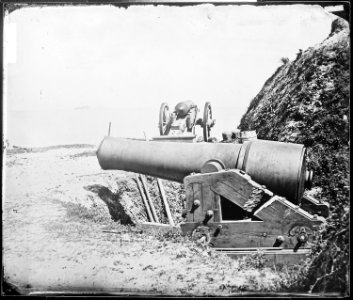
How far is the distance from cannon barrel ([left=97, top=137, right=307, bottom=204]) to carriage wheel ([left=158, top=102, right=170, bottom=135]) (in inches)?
16.2

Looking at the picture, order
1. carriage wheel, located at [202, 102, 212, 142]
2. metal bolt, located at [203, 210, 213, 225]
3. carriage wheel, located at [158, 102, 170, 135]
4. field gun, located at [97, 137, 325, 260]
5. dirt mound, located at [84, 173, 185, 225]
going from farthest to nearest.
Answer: dirt mound, located at [84, 173, 185, 225]
carriage wheel, located at [158, 102, 170, 135]
carriage wheel, located at [202, 102, 212, 142]
metal bolt, located at [203, 210, 213, 225]
field gun, located at [97, 137, 325, 260]

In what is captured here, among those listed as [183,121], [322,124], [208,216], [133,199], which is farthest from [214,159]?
[133,199]

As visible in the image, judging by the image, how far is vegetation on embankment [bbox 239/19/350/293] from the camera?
17.6 feet

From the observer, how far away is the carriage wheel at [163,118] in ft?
21.0

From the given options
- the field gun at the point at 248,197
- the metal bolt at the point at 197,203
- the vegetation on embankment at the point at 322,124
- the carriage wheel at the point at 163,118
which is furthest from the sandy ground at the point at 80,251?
the carriage wheel at the point at 163,118

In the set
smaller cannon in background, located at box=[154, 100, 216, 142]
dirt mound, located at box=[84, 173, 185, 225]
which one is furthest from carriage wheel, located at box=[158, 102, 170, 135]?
dirt mound, located at box=[84, 173, 185, 225]

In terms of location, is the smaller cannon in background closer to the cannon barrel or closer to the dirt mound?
the cannon barrel

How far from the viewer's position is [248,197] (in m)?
5.37

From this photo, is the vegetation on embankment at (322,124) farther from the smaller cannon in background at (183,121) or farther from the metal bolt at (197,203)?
the metal bolt at (197,203)

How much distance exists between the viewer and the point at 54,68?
6.05 m

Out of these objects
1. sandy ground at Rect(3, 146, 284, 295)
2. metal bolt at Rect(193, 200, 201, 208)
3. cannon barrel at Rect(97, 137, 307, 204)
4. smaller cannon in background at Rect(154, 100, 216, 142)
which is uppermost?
smaller cannon in background at Rect(154, 100, 216, 142)

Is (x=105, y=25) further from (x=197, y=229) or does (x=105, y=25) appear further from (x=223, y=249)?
(x=223, y=249)

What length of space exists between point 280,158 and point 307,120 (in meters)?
1.91

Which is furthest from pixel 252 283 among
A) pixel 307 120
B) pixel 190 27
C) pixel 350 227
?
pixel 190 27
